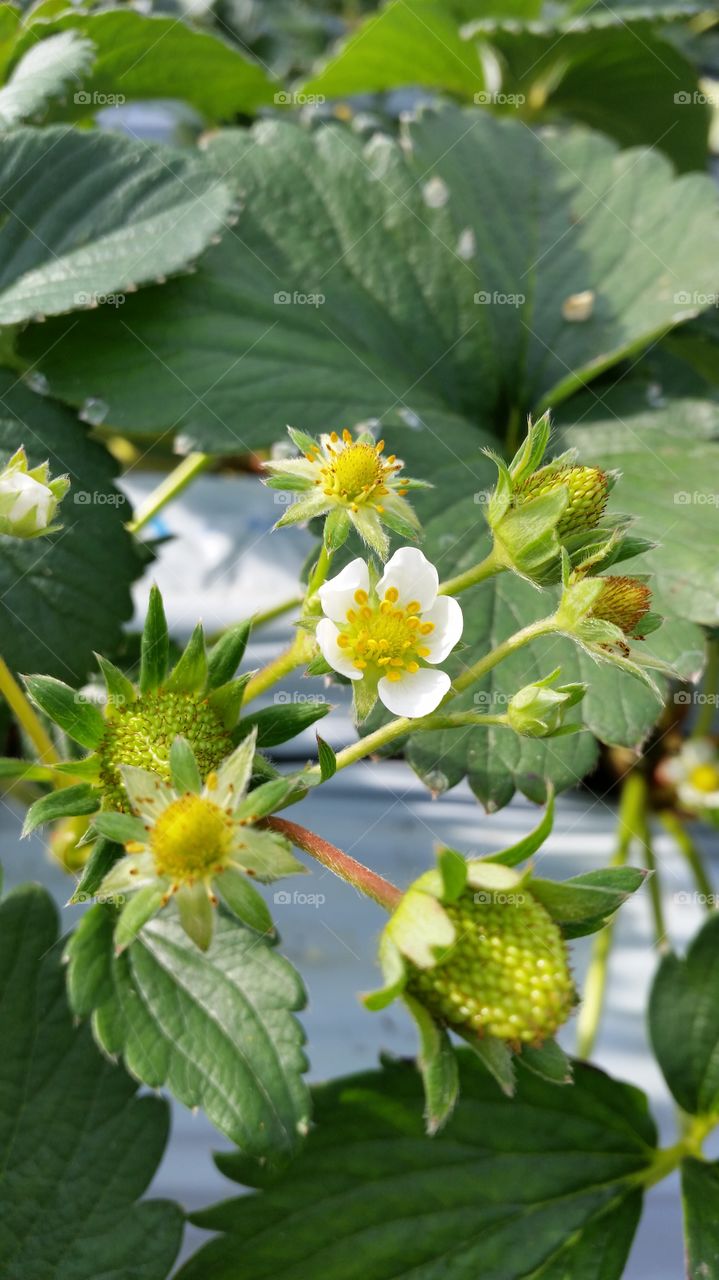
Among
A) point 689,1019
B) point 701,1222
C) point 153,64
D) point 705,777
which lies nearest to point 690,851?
point 705,777

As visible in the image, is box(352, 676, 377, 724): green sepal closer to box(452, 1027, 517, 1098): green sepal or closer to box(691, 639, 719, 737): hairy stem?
box(452, 1027, 517, 1098): green sepal

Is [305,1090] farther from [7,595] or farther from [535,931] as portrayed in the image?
[7,595]

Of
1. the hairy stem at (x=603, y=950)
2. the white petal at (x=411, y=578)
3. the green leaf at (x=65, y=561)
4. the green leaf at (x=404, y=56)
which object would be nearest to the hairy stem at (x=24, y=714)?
the green leaf at (x=65, y=561)

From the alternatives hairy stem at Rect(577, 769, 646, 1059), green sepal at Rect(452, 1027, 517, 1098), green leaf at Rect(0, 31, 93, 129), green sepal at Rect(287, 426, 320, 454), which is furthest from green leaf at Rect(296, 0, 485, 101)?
green sepal at Rect(452, 1027, 517, 1098)

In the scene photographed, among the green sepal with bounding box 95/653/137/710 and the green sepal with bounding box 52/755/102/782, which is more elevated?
the green sepal with bounding box 95/653/137/710

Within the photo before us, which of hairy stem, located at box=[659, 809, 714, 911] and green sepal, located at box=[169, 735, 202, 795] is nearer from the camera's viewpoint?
green sepal, located at box=[169, 735, 202, 795]

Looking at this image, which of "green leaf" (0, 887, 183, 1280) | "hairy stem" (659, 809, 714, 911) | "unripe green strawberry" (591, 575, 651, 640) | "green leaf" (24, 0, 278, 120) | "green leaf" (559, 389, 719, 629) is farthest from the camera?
"hairy stem" (659, 809, 714, 911)
